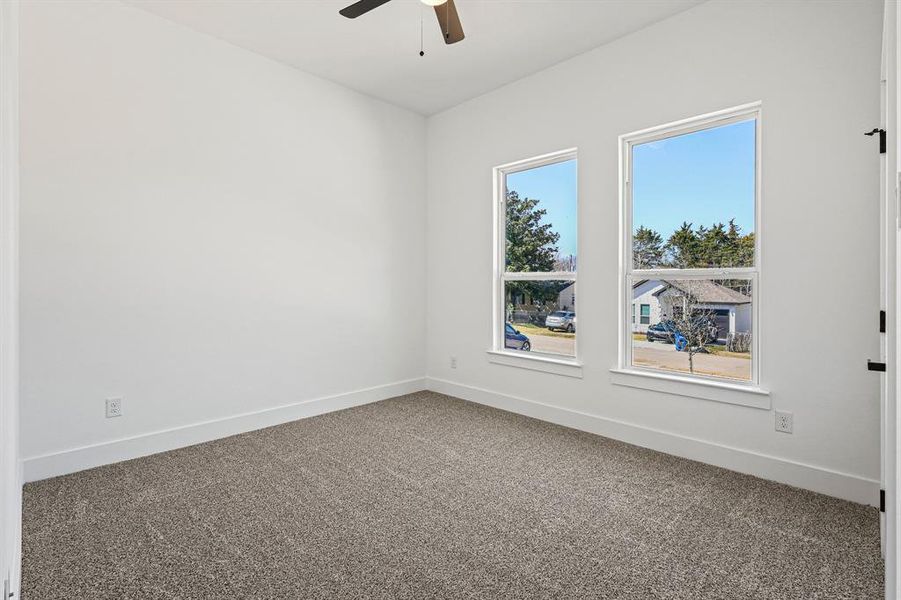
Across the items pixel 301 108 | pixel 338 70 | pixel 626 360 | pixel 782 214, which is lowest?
pixel 626 360

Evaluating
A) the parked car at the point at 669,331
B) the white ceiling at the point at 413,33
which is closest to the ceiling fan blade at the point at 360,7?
the white ceiling at the point at 413,33

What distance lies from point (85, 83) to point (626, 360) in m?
3.95

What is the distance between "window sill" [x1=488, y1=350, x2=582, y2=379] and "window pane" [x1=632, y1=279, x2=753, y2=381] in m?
0.48

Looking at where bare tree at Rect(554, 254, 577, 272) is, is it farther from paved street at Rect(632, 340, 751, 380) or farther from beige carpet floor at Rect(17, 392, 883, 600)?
beige carpet floor at Rect(17, 392, 883, 600)

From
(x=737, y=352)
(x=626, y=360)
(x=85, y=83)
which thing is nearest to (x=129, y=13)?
(x=85, y=83)

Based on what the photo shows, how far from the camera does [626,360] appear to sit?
138 inches

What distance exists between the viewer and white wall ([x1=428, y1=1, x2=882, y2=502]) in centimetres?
248

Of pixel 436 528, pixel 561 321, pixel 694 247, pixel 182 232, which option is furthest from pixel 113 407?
pixel 694 247

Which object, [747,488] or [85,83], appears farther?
[85,83]

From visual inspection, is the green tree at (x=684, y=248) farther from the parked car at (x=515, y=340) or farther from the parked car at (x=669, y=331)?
the parked car at (x=515, y=340)

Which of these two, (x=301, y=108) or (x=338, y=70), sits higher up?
(x=338, y=70)

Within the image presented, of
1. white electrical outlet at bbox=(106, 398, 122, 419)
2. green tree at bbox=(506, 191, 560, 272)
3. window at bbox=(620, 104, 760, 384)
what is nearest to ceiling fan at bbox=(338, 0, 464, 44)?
window at bbox=(620, 104, 760, 384)

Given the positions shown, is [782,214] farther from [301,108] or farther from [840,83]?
[301,108]

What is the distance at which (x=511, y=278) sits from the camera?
4355 mm
